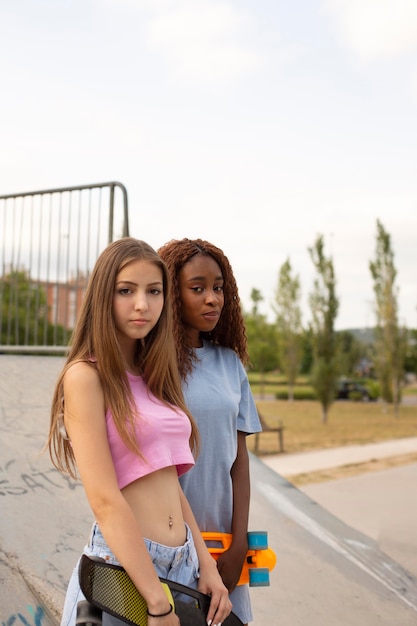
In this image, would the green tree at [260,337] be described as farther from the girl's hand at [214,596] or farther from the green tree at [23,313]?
the girl's hand at [214,596]

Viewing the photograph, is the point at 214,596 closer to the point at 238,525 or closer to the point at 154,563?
the point at 154,563

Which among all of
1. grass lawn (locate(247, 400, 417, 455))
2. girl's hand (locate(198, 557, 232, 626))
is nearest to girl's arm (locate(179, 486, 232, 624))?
girl's hand (locate(198, 557, 232, 626))

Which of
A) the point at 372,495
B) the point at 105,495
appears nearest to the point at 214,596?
the point at 105,495

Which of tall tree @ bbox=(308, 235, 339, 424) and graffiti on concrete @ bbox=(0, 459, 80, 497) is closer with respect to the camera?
graffiti on concrete @ bbox=(0, 459, 80, 497)

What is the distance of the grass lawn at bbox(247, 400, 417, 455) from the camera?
49.7 feet

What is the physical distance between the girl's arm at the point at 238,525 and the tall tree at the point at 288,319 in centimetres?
3056

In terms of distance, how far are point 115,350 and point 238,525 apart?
0.79 m

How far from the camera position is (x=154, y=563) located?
1.62 meters

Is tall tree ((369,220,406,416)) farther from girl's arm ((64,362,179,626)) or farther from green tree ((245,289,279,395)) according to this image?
girl's arm ((64,362,179,626))

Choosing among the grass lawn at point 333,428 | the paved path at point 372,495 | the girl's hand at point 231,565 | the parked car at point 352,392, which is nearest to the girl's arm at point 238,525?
the girl's hand at point 231,565

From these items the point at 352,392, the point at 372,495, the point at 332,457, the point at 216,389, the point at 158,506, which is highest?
the point at 216,389

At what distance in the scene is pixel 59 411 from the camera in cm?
171

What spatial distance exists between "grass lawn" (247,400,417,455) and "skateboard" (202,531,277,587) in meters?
10.9

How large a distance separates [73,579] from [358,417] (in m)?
25.8
